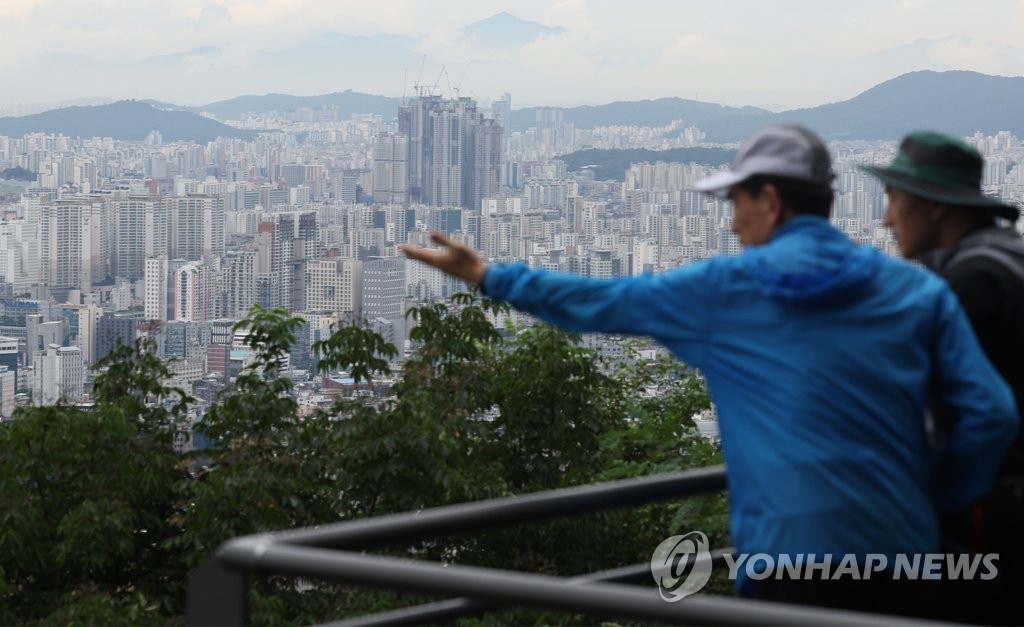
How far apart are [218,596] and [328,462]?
6.19m

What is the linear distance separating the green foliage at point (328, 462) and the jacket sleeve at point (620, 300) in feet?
14.3

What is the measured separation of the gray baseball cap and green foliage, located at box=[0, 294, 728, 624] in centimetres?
447

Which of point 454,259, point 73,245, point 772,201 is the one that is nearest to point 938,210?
point 772,201

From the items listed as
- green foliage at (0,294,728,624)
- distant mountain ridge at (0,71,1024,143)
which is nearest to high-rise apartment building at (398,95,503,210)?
distant mountain ridge at (0,71,1024,143)

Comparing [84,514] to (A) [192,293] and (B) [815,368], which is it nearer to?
(B) [815,368]

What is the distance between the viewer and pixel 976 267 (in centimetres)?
212

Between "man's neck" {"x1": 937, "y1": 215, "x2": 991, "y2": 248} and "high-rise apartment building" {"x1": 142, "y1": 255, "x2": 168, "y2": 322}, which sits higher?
"man's neck" {"x1": 937, "y1": 215, "x2": 991, "y2": 248}

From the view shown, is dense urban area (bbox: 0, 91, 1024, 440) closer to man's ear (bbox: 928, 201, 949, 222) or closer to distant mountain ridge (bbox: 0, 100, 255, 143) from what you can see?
distant mountain ridge (bbox: 0, 100, 255, 143)

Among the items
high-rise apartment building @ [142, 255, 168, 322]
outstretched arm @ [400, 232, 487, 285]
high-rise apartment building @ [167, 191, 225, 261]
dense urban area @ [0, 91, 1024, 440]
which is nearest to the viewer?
outstretched arm @ [400, 232, 487, 285]

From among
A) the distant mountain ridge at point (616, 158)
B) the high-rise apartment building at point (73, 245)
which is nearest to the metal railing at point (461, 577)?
the distant mountain ridge at point (616, 158)

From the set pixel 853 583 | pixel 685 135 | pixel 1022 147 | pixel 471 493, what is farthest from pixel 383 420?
pixel 685 135

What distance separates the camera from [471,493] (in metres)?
7.36

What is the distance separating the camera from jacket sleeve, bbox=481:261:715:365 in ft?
6.44

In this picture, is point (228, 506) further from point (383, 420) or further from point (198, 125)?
point (198, 125)
